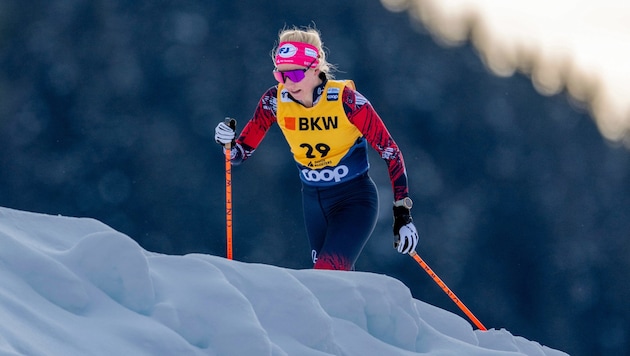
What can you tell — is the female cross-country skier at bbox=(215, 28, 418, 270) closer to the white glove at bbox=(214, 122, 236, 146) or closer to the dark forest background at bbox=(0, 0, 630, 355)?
the white glove at bbox=(214, 122, 236, 146)

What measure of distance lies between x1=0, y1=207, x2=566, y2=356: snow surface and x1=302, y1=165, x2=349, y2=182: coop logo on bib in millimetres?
1776

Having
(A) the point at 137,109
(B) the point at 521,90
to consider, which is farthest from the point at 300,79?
(B) the point at 521,90

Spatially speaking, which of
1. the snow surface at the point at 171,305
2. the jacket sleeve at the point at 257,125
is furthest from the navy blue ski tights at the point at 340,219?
the snow surface at the point at 171,305

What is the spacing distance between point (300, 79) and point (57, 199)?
2932 centimetres

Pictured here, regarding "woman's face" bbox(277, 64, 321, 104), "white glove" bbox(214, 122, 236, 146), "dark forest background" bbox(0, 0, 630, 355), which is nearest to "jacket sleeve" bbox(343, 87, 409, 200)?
"woman's face" bbox(277, 64, 321, 104)

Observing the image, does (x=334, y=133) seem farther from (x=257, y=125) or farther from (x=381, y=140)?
(x=257, y=125)

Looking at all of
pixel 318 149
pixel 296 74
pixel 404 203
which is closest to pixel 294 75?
pixel 296 74

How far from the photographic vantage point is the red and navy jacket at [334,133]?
5695 mm

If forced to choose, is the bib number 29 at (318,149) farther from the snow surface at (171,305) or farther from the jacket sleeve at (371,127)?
the snow surface at (171,305)

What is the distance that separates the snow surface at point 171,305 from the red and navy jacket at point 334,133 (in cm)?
169

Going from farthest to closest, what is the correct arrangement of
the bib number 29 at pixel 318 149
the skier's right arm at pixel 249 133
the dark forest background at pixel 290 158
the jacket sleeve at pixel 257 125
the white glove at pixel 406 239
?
the dark forest background at pixel 290 158, the skier's right arm at pixel 249 133, the jacket sleeve at pixel 257 125, the bib number 29 at pixel 318 149, the white glove at pixel 406 239

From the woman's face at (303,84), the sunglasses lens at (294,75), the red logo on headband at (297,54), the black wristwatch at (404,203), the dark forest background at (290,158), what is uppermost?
the red logo on headband at (297,54)

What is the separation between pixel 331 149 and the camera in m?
5.86

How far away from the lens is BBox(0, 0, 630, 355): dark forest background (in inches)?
1373
